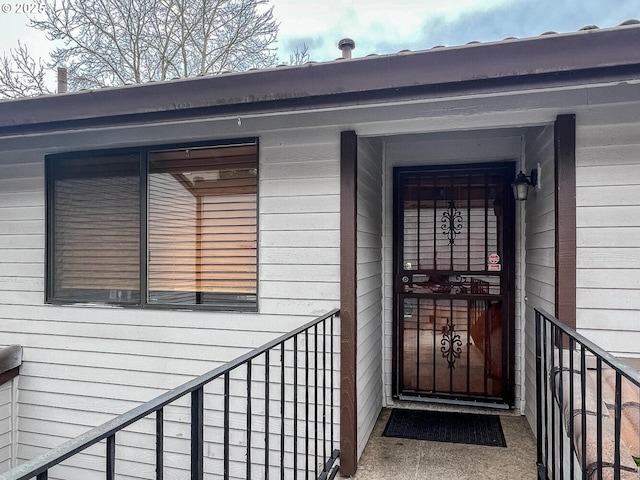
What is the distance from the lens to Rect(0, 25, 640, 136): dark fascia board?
1854 mm

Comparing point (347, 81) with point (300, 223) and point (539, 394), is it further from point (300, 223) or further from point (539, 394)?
point (539, 394)

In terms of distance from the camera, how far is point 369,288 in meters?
3.19

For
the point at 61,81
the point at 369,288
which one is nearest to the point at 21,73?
the point at 61,81

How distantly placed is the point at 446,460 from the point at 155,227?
255cm

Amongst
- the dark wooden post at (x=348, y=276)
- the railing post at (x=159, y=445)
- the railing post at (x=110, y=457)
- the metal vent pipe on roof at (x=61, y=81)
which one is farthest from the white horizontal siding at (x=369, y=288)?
the metal vent pipe on roof at (x=61, y=81)

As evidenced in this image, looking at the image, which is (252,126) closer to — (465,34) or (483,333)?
(483,333)

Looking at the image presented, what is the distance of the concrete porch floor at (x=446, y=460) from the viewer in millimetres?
2623

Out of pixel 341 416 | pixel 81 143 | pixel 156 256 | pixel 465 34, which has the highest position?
pixel 465 34

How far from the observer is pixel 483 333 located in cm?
366

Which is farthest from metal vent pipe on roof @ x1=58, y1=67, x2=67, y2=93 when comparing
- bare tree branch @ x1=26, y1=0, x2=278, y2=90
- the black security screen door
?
bare tree branch @ x1=26, y1=0, x2=278, y2=90

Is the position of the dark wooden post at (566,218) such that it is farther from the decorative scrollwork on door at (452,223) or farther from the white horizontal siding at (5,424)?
the white horizontal siding at (5,424)

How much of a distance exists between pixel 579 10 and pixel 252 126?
13075 mm

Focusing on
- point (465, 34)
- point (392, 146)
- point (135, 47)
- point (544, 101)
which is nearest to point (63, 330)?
point (392, 146)

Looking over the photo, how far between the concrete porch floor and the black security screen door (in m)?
0.63
